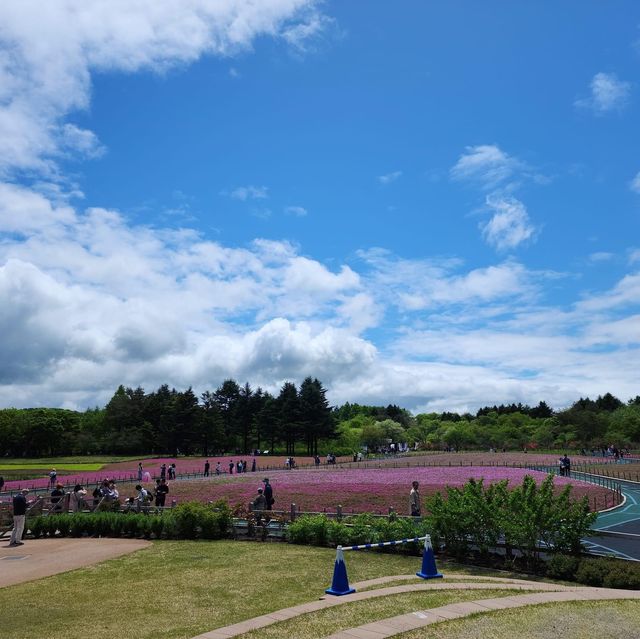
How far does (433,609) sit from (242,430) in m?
112

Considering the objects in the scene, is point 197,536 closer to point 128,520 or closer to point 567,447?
point 128,520

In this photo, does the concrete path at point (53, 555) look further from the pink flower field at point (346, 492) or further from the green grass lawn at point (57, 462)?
the green grass lawn at point (57, 462)

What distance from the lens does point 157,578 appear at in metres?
15.2

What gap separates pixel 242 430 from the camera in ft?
392

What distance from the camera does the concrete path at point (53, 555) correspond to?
56.5ft

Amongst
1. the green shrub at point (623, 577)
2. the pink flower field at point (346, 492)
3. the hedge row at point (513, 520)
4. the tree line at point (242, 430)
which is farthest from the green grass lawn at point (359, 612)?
the tree line at point (242, 430)

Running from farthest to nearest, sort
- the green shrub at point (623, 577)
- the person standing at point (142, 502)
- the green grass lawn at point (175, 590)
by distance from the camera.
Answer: the person standing at point (142, 502), the green shrub at point (623, 577), the green grass lawn at point (175, 590)

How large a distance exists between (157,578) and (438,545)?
306 inches

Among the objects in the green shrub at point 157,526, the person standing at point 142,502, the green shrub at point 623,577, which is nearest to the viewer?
the green shrub at point 623,577

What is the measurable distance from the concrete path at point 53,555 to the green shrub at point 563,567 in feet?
41.7

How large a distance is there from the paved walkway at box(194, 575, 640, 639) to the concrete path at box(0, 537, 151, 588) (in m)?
9.00

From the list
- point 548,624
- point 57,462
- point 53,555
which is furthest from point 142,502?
point 57,462

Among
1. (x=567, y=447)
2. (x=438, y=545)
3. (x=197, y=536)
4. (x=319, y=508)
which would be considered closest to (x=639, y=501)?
(x=319, y=508)

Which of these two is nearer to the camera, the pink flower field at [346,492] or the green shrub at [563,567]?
the green shrub at [563,567]
